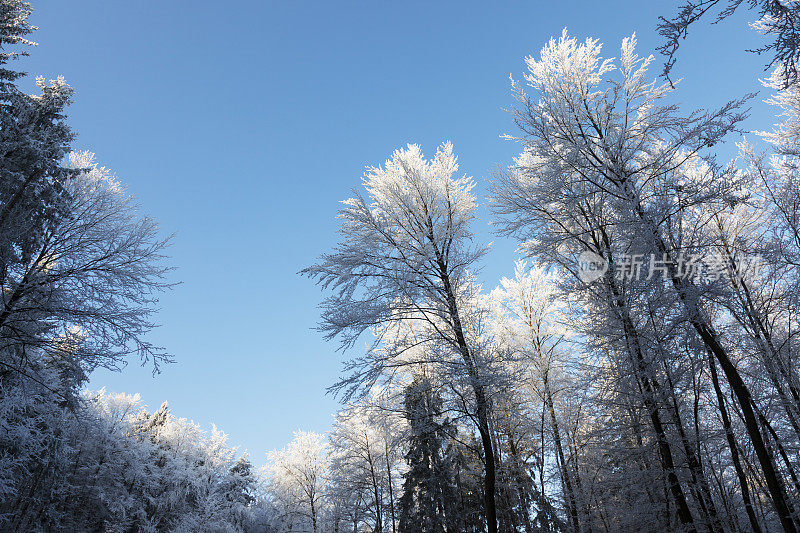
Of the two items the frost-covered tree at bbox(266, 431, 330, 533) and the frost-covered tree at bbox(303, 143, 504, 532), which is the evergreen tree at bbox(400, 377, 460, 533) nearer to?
the frost-covered tree at bbox(303, 143, 504, 532)

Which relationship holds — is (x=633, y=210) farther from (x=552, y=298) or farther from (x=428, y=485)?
(x=428, y=485)

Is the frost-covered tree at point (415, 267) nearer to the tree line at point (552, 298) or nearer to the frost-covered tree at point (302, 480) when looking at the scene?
the tree line at point (552, 298)

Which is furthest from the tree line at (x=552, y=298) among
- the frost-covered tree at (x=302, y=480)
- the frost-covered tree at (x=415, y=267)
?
the frost-covered tree at (x=302, y=480)

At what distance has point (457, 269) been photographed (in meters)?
9.90

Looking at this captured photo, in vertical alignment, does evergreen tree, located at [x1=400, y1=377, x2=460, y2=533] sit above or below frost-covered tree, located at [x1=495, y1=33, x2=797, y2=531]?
below

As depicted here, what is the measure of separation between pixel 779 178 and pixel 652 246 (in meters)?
8.30

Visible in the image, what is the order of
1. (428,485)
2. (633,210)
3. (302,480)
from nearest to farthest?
(633,210) < (428,485) < (302,480)

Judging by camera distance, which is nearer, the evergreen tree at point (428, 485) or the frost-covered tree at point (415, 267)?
the frost-covered tree at point (415, 267)

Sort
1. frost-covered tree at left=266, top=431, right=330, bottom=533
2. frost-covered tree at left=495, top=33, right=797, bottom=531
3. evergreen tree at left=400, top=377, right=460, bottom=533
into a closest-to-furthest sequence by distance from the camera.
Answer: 1. frost-covered tree at left=495, top=33, right=797, bottom=531
2. evergreen tree at left=400, top=377, right=460, bottom=533
3. frost-covered tree at left=266, top=431, right=330, bottom=533

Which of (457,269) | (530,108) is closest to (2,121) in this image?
(457,269)

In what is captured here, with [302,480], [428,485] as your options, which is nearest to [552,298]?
[428,485]

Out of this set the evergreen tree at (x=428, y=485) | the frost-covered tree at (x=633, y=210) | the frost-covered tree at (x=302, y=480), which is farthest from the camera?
the frost-covered tree at (x=302, y=480)

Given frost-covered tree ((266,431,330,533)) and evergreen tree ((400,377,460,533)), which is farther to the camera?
frost-covered tree ((266,431,330,533))

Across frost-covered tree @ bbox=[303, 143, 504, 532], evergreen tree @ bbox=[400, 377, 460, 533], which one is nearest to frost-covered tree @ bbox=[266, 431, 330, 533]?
evergreen tree @ bbox=[400, 377, 460, 533]
